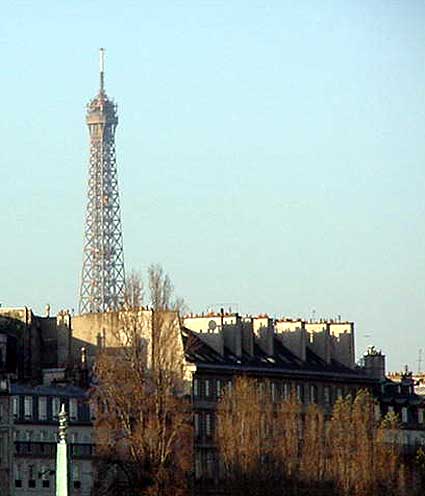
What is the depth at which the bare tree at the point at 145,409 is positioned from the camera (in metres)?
152

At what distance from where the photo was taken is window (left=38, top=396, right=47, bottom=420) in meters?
166

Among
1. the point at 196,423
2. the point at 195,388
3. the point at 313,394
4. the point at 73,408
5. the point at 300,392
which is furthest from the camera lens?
the point at 313,394

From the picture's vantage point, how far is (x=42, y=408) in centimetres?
16650

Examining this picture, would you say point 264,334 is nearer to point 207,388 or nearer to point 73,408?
point 207,388

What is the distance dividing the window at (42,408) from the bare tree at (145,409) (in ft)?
29.9

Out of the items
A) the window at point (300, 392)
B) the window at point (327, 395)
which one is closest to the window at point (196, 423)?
the window at point (300, 392)

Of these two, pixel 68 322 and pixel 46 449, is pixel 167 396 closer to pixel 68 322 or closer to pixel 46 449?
pixel 46 449

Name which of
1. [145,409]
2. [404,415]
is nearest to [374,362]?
[404,415]

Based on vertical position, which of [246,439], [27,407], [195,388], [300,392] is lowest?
[246,439]

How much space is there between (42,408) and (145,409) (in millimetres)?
14725

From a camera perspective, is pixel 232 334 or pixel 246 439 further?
pixel 232 334

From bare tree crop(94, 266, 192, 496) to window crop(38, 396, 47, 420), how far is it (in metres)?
9.12

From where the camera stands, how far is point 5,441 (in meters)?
163

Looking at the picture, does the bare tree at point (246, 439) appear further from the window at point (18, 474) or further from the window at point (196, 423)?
the window at point (18, 474)
